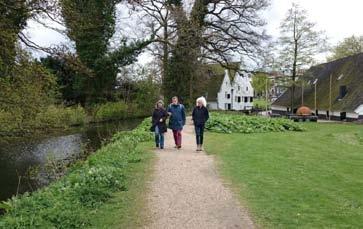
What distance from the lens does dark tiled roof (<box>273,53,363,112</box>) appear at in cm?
4547

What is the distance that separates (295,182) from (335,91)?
4209 cm

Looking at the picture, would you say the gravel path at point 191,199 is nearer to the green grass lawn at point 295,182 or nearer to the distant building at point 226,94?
the green grass lawn at point 295,182

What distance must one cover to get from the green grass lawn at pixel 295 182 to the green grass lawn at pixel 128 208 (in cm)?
195

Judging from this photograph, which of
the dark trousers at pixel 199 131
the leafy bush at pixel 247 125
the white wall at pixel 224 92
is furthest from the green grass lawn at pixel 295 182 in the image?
the white wall at pixel 224 92

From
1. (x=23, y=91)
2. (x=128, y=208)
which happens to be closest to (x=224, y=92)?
(x=23, y=91)

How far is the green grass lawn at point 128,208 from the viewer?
24.6 ft

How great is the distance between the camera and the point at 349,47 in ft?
239

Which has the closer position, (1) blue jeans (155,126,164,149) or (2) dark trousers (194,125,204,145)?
(2) dark trousers (194,125,204,145)

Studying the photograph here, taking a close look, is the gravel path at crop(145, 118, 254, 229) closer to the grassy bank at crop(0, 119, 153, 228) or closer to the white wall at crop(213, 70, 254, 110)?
the grassy bank at crop(0, 119, 153, 228)

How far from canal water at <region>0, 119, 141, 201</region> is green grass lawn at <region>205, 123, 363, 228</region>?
250 inches

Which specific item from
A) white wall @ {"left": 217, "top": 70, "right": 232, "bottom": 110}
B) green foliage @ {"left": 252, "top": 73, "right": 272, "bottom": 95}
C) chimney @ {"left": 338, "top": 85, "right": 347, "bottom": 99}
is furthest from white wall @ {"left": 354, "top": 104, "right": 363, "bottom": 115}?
white wall @ {"left": 217, "top": 70, "right": 232, "bottom": 110}

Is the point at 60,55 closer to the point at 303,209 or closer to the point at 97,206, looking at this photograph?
the point at 97,206

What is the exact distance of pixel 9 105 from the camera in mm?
13953

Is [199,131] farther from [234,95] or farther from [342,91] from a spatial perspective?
[234,95]
